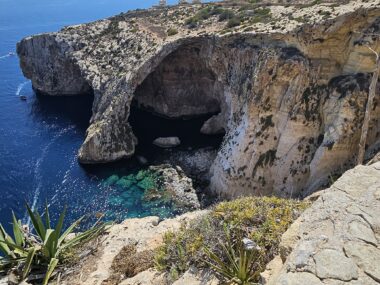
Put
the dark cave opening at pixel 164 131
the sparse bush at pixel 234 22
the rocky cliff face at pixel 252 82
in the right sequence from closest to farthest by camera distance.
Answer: the rocky cliff face at pixel 252 82
the sparse bush at pixel 234 22
the dark cave opening at pixel 164 131

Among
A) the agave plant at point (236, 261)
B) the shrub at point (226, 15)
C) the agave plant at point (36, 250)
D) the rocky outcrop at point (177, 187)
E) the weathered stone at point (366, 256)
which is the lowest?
the rocky outcrop at point (177, 187)

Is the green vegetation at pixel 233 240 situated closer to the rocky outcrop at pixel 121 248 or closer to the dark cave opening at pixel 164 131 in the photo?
the rocky outcrop at pixel 121 248

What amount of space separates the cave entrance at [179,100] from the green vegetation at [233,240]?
3838 centimetres

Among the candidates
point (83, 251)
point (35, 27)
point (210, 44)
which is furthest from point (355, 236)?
point (35, 27)

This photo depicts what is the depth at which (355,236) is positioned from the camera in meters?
7.39

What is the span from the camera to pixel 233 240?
10734 millimetres

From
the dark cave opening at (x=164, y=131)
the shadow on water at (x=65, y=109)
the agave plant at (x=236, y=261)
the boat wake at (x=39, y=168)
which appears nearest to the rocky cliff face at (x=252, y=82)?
the dark cave opening at (x=164, y=131)

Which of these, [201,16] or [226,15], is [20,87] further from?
[226,15]

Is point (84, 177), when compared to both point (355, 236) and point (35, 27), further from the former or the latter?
point (35, 27)

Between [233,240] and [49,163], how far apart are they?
3848 cm

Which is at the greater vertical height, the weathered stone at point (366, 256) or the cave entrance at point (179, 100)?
the weathered stone at point (366, 256)

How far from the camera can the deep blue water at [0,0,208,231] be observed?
37250 millimetres

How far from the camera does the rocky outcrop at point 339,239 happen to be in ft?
21.9

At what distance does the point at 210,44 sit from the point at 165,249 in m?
36.5
